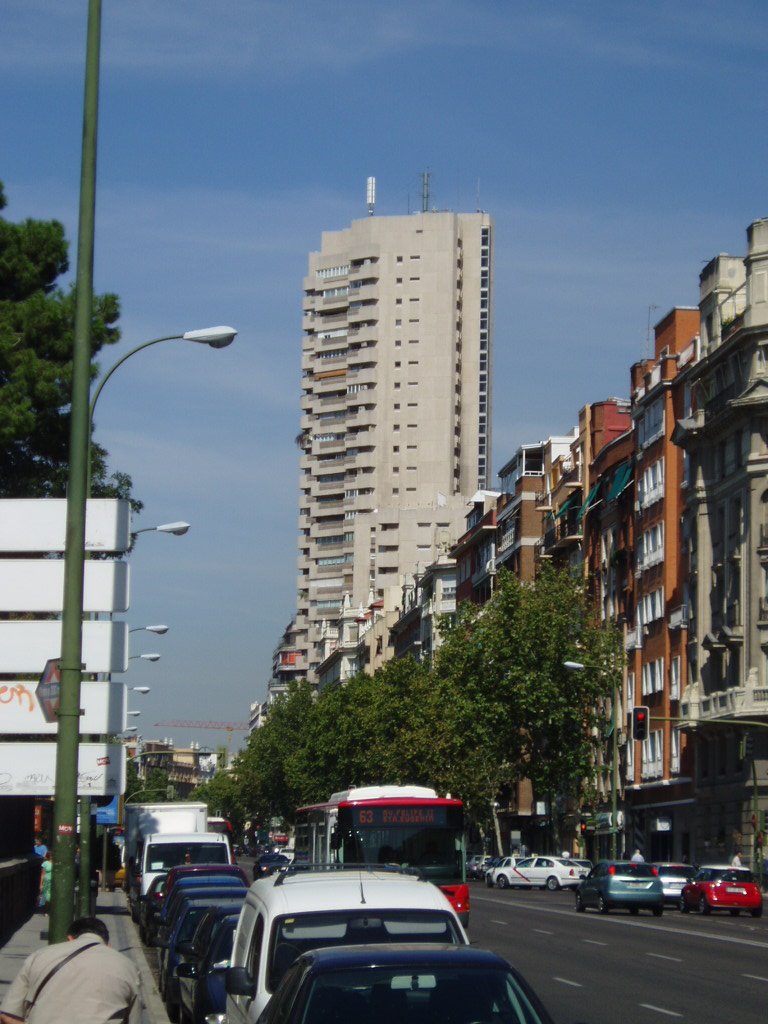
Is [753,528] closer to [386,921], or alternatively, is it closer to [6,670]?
[6,670]

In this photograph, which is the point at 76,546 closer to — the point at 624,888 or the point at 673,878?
the point at 624,888

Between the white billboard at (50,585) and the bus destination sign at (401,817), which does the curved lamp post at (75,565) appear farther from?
the bus destination sign at (401,817)

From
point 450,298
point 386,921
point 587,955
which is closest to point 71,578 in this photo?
point 386,921

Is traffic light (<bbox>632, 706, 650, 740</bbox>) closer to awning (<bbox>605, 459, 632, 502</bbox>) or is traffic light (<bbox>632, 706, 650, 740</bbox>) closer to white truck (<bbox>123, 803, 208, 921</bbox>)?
white truck (<bbox>123, 803, 208, 921</bbox>)

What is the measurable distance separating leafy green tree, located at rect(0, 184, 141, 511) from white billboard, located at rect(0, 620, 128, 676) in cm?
819

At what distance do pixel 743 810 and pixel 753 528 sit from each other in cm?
1046

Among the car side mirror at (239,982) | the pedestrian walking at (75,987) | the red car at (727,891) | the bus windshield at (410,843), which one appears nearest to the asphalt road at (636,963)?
the red car at (727,891)

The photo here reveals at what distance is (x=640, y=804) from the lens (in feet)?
262

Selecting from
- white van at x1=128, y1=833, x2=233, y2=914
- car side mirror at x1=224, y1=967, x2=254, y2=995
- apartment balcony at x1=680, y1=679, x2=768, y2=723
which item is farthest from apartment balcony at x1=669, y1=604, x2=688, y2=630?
car side mirror at x1=224, y1=967, x2=254, y2=995

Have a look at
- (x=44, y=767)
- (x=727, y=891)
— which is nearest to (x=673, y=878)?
(x=727, y=891)

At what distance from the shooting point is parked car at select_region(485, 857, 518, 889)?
247 ft

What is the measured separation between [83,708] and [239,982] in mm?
9471

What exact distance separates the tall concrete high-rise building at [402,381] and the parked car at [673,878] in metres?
107

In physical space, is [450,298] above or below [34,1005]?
above
